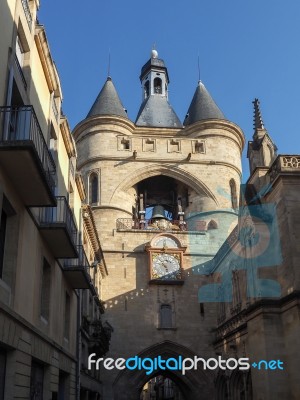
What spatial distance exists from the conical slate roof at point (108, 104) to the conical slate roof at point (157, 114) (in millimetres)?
2694

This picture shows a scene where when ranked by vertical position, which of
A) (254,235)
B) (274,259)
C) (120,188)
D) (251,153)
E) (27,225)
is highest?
(120,188)

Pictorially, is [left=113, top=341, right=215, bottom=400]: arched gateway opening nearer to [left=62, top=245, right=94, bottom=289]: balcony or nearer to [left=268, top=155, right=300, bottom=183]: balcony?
[left=62, top=245, right=94, bottom=289]: balcony

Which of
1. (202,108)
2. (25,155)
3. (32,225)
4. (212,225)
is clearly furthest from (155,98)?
(25,155)

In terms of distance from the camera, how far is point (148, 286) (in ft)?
87.6

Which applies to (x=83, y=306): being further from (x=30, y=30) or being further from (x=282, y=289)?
(x=30, y=30)

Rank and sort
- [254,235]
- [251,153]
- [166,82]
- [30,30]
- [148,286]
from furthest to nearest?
[166,82] < [148,286] < [251,153] < [254,235] < [30,30]

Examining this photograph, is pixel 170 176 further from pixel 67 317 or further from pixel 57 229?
pixel 57 229

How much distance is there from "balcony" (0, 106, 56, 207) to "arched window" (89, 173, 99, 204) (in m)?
20.4

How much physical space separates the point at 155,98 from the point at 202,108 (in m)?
6.61

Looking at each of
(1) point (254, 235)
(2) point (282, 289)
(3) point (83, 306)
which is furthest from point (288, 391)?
(3) point (83, 306)

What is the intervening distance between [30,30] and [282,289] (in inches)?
407

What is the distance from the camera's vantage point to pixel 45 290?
10805 millimetres

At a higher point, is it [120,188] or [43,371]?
[120,188]

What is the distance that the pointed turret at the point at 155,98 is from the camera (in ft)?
118
